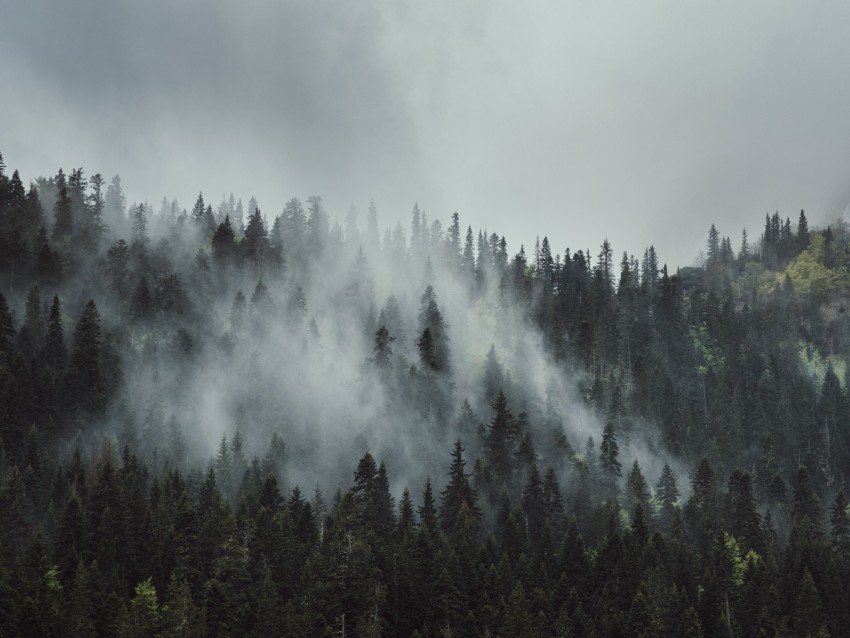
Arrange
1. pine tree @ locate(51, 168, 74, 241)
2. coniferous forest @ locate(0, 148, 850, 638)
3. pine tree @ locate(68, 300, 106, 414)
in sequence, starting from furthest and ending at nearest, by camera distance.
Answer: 1. pine tree @ locate(51, 168, 74, 241)
2. pine tree @ locate(68, 300, 106, 414)
3. coniferous forest @ locate(0, 148, 850, 638)

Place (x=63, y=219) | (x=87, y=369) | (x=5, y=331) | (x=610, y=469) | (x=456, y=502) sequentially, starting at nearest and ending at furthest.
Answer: (x=456, y=502), (x=5, y=331), (x=87, y=369), (x=610, y=469), (x=63, y=219)

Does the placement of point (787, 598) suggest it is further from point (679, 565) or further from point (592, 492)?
point (592, 492)

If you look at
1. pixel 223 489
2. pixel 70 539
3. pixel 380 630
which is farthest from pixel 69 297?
pixel 380 630

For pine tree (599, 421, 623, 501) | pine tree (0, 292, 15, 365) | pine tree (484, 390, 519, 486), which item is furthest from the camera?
pine tree (599, 421, 623, 501)

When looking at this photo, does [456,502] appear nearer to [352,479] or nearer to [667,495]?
[352,479]

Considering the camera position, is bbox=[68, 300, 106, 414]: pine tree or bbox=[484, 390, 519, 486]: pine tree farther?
bbox=[484, 390, 519, 486]: pine tree

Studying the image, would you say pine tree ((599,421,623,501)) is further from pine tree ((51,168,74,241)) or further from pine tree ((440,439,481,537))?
pine tree ((51,168,74,241))

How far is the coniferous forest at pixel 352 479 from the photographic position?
9438 centimetres

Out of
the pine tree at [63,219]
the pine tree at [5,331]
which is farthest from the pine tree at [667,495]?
the pine tree at [63,219]

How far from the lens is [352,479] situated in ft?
493

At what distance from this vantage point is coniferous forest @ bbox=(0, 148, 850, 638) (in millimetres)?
94375

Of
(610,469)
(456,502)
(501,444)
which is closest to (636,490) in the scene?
(610,469)

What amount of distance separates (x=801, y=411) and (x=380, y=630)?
456 ft

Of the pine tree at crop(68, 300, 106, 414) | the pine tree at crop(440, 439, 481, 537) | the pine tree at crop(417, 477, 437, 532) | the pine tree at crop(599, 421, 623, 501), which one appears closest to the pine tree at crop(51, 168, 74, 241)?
the pine tree at crop(68, 300, 106, 414)
